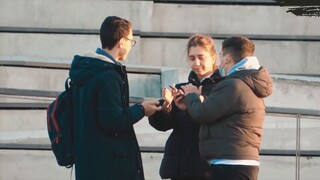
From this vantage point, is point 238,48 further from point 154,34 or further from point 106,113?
point 154,34

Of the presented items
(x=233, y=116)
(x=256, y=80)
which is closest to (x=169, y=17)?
(x=256, y=80)

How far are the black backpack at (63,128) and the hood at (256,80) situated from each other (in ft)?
3.45

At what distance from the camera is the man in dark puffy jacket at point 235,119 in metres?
4.25

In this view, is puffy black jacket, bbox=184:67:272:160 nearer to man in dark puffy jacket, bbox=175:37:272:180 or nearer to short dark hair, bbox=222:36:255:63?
man in dark puffy jacket, bbox=175:37:272:180

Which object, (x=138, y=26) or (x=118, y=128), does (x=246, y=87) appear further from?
(x=138, y=26)

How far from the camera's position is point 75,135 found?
443 centimetres

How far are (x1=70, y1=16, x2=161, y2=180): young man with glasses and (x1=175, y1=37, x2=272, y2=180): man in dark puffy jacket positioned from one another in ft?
1.34

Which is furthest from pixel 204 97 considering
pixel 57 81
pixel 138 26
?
pixel 138 26

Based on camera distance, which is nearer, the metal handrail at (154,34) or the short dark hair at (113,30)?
the short dark hair at (113,30)

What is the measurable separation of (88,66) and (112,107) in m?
0.32

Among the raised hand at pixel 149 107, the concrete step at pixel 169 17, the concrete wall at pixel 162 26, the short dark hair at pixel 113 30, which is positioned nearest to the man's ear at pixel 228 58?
the raised hand at pixel 149 107

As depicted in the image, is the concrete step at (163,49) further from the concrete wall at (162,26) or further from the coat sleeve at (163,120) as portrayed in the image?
the coat sleeve at (163,120)

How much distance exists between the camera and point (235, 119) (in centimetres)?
428

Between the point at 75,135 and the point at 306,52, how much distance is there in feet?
20.6
